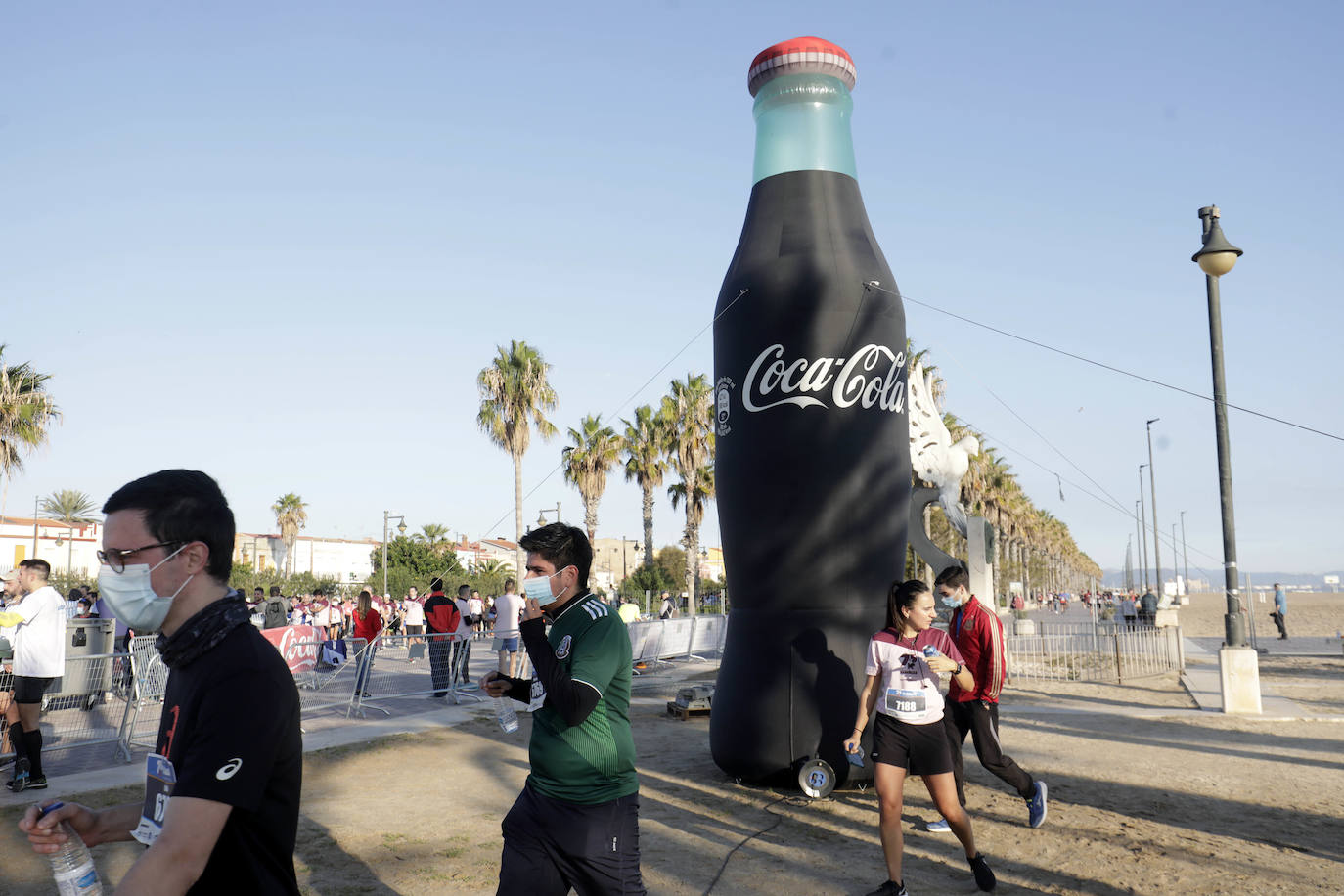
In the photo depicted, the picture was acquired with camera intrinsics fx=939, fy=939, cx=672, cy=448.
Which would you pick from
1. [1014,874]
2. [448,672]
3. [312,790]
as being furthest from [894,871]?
[448,672]

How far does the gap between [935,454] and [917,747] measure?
33.6ft

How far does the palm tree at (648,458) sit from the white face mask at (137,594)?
35217 millimetres

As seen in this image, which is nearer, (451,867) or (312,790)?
(451,867)

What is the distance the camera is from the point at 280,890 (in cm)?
217

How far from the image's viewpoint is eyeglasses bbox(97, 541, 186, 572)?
7.52ft

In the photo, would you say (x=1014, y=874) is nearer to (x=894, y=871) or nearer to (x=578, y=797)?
(x=894, y=871)

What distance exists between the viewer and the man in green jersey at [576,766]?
3.61m

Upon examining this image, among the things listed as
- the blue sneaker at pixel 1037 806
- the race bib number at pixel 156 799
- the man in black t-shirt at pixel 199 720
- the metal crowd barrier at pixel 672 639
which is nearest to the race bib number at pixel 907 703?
the blue sneaker at pixel 1037 806

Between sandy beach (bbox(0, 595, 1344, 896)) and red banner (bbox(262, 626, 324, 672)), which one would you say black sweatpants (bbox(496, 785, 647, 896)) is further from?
red banner (bbox(262, 626, 324, 672))

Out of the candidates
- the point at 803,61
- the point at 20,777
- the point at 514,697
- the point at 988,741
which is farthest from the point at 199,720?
the point at 803,61

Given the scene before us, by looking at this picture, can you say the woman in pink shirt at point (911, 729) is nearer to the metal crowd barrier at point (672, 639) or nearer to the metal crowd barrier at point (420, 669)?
the metal crowd barrier at point (420, 669)

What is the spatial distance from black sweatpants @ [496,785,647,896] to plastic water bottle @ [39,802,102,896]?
179cm

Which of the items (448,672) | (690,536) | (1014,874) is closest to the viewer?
(1014,874)

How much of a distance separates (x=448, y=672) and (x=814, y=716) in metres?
8.31
